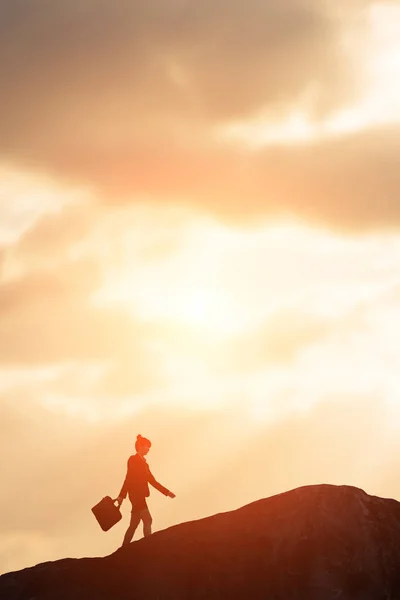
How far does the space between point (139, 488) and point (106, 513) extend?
1.08 m

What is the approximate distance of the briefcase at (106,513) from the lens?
95.4 feet

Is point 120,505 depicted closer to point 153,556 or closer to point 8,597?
point 153,556

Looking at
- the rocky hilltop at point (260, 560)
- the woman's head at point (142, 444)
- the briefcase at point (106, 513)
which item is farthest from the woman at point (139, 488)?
the rocky hilltop at point (260, 560)

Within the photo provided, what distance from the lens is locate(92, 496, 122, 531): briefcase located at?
29.1 metres

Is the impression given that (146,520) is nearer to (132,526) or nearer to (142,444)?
(132,526)

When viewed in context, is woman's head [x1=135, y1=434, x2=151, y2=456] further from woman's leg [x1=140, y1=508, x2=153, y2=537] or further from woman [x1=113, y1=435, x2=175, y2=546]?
woman's leg [x1=140, y1=508, x2=153, y2=537]

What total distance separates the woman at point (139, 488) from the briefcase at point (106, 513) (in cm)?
30

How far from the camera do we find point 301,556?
27188mm

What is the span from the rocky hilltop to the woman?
789 mm

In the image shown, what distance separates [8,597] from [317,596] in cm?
795

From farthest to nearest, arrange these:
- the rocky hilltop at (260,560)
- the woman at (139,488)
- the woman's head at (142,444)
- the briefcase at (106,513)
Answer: the woman's head at (142,444) → the woman at (139,488) → the briefcase at (106,513) → the rocky hilltop at (260,560)

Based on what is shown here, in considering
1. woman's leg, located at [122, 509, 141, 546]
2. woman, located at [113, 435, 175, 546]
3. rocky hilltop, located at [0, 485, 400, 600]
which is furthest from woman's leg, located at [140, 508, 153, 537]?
rocky hilltop, located at [0, 485, 400, 600]

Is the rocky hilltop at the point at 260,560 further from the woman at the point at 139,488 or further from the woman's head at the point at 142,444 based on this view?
the woman's head at the point at 142,444

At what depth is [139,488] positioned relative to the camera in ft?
96.6
